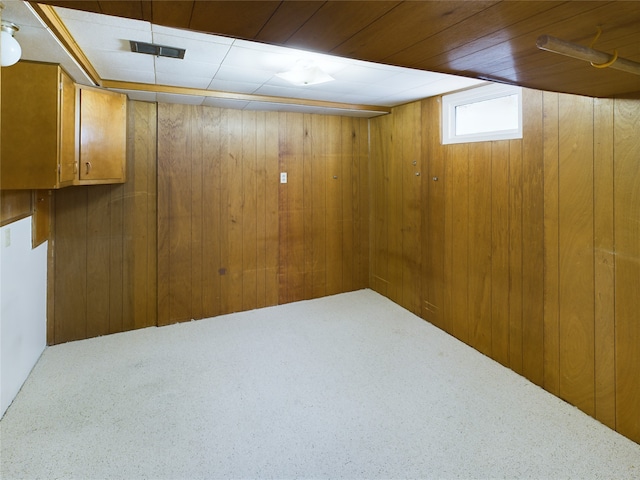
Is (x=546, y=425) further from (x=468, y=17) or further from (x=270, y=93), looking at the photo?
(x=270, y=93)

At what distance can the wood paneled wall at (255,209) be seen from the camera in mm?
3492

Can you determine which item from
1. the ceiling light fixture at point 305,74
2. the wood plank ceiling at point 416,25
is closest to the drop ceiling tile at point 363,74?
the ceiling light fixture at point 305,74

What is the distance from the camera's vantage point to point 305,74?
95.8 inches

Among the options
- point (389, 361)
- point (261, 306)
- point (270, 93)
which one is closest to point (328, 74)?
point (270, 93)

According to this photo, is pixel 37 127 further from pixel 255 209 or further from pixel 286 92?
pixel 255 209

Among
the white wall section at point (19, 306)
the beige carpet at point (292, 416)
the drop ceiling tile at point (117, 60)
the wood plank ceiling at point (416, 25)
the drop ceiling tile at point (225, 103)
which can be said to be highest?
the drop ceiling tile at point (225, 103)

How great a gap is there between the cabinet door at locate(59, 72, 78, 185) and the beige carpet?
4.58 feet

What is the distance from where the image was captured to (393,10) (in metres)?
0.96

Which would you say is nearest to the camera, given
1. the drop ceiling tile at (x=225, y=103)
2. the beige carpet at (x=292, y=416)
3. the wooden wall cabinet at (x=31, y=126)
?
the beige carpet at (x=292, y=416)

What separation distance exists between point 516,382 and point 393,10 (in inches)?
97.4

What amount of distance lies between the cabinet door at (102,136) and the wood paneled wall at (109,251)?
0.24 metres

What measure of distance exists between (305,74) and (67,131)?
1588mm

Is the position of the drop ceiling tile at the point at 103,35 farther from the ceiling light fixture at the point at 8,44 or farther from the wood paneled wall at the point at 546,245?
the wood paneled wall at the point at 546,245

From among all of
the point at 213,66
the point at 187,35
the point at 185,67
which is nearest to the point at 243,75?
the point at 213,66
